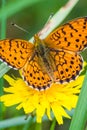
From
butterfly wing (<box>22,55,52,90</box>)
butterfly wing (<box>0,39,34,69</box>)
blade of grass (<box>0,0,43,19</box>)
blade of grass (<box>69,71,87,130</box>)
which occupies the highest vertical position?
blade of grass (<box>0,0,43,19</box>)

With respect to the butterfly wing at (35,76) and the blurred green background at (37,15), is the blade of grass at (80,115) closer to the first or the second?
the butterfly wing at (35,76)

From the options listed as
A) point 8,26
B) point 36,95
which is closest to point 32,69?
point 36,95

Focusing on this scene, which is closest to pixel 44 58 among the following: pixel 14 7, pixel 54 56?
pixel 54 56

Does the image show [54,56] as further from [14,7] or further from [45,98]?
[14,7]

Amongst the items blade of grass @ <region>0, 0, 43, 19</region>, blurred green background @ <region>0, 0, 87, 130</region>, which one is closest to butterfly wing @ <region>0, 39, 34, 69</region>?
blade of grass @ <region>0, 0, 43, 19</region>

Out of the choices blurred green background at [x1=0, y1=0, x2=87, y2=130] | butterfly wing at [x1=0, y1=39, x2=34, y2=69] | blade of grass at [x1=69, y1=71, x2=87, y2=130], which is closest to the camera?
blade of grass at [x1=69, y1=71, x2=87, y2=130]

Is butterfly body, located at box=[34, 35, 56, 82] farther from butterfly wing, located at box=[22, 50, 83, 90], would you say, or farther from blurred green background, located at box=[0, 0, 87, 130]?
blurred green background, located at box=[0, 0, 87, 130]

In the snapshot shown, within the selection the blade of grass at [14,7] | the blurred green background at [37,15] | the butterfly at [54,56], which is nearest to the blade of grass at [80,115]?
the blade of grass at [14,7]
